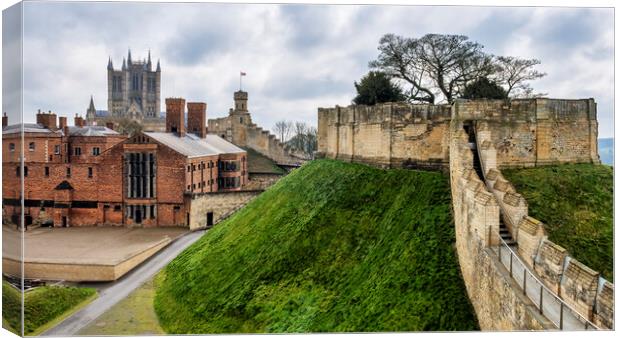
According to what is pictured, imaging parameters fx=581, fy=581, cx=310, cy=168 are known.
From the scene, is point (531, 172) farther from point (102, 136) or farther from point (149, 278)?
point (102, 136)

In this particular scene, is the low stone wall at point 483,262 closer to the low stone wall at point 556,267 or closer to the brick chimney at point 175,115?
the low stone wall at point 556,267

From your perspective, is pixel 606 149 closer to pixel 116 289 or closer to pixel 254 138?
pixel 116 289

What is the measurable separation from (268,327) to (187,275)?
8527 mm

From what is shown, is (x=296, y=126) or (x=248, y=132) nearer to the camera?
(x=248, y=132)

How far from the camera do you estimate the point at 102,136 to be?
4891cm

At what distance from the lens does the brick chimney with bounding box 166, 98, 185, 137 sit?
153 feet

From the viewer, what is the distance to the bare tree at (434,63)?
28547mm

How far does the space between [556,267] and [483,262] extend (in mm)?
1937

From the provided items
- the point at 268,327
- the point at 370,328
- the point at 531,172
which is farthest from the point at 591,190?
the point at 268,327

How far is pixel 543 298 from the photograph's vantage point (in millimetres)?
11391

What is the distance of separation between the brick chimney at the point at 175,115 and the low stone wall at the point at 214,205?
360 inches

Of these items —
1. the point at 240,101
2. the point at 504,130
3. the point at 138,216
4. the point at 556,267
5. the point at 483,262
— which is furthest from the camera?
the point at 240,101

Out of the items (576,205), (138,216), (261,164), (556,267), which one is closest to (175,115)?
(138,216)

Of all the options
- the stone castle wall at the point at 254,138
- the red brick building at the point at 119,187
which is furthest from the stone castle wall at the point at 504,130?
the stone castle wall at the point at 254,138
